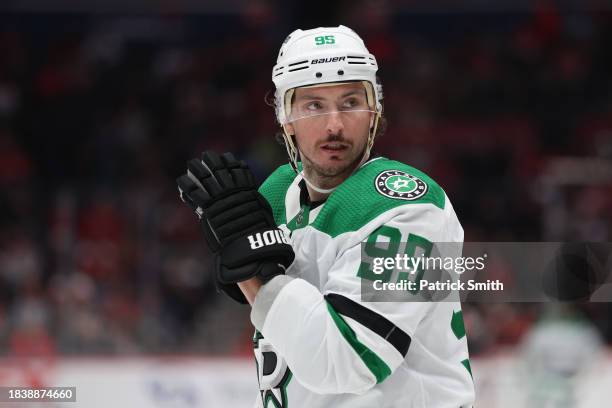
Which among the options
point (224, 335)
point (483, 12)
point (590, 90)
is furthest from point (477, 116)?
point (224, 335)

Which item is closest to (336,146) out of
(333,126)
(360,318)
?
(333,126)

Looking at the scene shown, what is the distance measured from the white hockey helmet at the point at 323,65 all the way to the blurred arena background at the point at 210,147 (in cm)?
172

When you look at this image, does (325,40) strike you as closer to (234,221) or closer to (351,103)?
(351,103)

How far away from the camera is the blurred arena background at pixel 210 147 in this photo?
17.1 ft

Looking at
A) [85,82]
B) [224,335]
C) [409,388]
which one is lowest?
[409,388]

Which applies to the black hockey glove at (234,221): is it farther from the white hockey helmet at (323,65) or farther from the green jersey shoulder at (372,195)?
the white hockey helmet at (323,65)

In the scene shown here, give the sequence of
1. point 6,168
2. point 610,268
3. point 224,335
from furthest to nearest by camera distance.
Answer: point 6,168 < point 224,335 < point 610,268

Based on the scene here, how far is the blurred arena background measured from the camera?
17.1 ft

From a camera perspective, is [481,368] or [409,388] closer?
[409,388]

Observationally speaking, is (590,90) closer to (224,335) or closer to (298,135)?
(224,335)

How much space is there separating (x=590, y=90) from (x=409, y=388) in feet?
22.8

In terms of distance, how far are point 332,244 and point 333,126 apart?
0.30 metres

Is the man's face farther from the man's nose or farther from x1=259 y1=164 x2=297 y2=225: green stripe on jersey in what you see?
x1=259 y1=164 x2=297 y2=225: green stripe on jersey

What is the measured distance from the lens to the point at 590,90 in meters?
8.47
